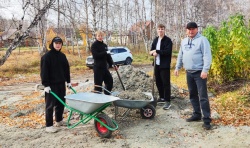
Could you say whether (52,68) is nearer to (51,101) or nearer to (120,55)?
(51,101)

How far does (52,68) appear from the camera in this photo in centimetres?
455

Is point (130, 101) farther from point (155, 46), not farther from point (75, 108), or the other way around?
point (155, 46)

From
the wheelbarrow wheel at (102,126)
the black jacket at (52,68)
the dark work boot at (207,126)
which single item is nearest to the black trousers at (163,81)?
the dark work boot at (207,126)

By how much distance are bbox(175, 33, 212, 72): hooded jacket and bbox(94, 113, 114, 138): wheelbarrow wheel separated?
167cm

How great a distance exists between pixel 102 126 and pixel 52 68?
1331 millimetres

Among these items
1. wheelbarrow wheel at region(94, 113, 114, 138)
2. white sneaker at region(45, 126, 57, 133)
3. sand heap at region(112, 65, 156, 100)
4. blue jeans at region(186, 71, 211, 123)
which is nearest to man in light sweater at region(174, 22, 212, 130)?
blue jeans at region(186, 71, 211, 123)

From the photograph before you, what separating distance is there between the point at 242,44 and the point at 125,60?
490 inches

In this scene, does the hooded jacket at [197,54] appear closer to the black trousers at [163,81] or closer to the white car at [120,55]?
the black trousers at [163,81]

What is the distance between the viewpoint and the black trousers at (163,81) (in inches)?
219

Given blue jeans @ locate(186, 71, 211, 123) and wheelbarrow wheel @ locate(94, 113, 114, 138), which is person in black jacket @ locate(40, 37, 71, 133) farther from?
blue jeans @ locate(186, 71, 211, 123)

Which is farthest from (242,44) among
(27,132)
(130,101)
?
(27,132)

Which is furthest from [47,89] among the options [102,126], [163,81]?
[163,81]

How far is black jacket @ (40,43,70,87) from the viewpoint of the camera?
4438 mm

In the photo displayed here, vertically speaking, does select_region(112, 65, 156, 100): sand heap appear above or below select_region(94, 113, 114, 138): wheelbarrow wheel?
above
